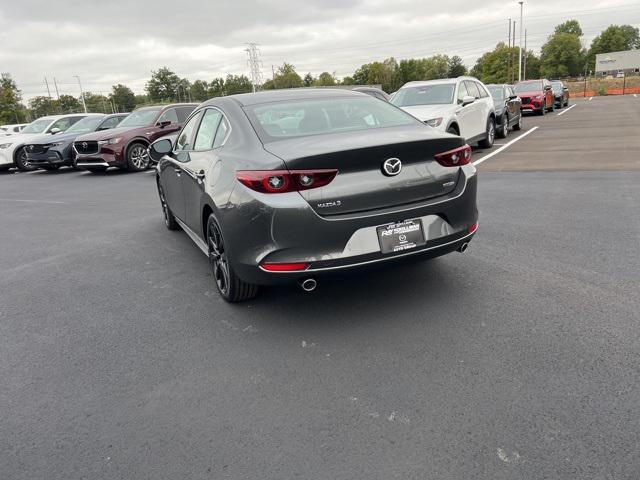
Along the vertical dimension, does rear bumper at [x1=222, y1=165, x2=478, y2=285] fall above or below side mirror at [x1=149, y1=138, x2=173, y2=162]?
below

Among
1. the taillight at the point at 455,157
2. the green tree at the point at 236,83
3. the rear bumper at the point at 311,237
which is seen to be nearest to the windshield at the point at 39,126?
the rear bumper at the point at 311,237

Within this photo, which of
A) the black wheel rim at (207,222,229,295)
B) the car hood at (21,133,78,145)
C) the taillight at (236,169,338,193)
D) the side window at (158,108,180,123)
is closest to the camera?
the taillight at (236,169,338,193)

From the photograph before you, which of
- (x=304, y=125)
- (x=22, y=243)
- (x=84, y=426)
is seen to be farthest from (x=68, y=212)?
(x=84, y=426)

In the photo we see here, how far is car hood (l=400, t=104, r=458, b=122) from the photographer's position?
1048 centimetres

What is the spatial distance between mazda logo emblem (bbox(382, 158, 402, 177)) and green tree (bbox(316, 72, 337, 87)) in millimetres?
123022

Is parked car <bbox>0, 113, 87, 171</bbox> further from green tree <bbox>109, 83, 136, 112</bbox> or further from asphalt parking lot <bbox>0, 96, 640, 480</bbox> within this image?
green tree <bbox>109, 83, 136, 112</bbox>

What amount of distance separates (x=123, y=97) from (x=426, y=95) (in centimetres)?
13061

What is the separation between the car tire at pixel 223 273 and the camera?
3867 millimetres

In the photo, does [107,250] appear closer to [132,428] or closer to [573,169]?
[132,428]

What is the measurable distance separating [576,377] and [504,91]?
595 inches

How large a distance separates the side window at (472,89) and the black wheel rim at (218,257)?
9.85 meters

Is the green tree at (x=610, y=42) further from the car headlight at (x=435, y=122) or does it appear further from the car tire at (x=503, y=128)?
the car headlight at (x=435, y=122)

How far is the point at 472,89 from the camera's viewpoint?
12500 millimetres

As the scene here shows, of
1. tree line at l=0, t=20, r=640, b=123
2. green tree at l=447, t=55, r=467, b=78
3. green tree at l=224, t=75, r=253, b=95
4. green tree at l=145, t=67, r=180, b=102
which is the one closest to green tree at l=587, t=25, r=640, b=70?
tree line at l=0, t=20, r=640, b=123
